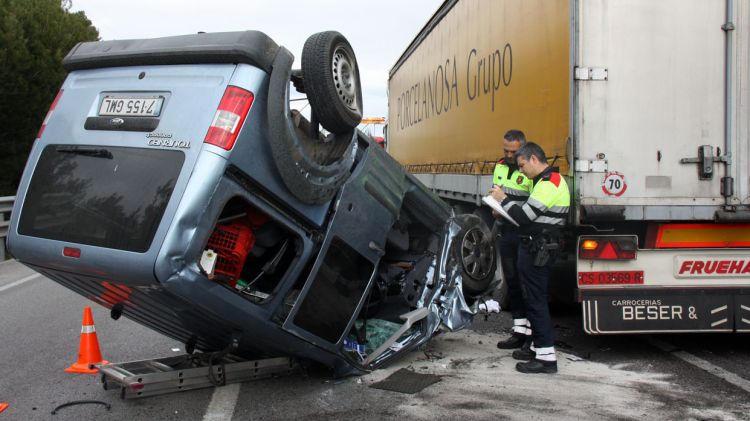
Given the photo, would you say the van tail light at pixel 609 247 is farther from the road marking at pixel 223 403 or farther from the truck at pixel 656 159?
the road marking at pixel 223 403

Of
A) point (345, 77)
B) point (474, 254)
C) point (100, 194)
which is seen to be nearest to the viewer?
point (100, 194)

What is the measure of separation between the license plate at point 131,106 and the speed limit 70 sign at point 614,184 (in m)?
3.12

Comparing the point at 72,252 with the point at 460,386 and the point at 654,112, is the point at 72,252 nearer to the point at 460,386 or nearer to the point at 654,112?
the point at 460,386

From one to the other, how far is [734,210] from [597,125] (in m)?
1.14

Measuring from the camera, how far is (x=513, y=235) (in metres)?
6.07

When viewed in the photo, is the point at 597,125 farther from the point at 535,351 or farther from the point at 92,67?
the point at 92,67

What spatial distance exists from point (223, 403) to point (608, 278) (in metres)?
2.86

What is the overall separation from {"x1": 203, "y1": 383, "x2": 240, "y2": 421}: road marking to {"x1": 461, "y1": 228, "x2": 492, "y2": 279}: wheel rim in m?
1.99

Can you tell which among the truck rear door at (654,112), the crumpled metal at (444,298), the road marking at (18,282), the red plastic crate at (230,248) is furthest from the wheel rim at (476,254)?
the road marking at (18,282)

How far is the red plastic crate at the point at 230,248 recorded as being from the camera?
378 centimetres

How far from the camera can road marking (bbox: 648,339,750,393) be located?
485 centimetres

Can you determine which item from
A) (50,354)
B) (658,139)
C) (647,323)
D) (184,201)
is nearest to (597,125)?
(658,139)

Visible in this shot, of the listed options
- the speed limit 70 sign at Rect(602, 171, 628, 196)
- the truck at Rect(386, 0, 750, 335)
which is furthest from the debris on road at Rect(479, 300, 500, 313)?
the speed limit 70 sign at Rect(602, 171, 628, 196)

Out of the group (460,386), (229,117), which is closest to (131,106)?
(229,117)
